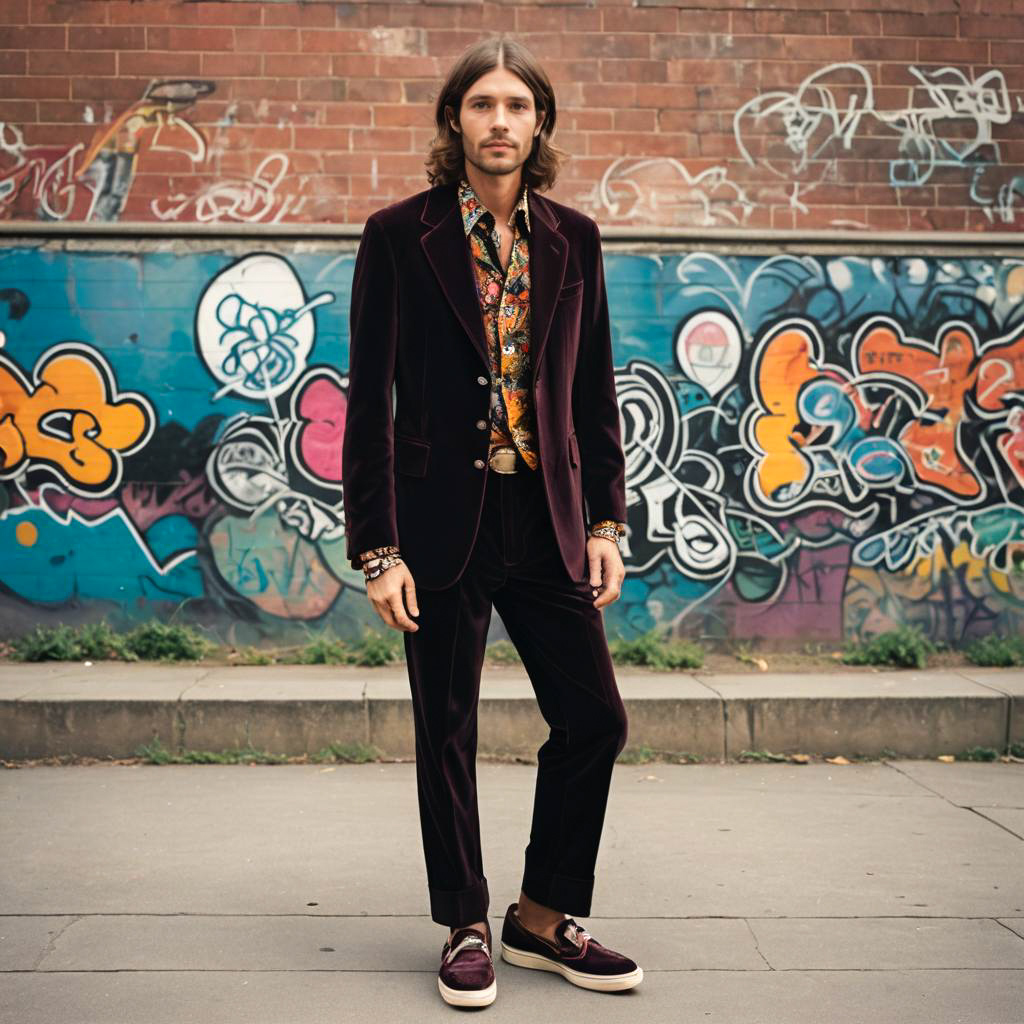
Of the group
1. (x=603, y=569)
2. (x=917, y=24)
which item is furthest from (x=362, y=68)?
(x=603, y=569)

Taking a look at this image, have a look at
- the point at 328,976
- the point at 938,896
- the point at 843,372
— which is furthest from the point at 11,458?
the point at 938,896

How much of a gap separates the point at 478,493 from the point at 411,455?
0.64ft

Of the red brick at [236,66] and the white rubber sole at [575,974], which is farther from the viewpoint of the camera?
the red brick at [236,66]

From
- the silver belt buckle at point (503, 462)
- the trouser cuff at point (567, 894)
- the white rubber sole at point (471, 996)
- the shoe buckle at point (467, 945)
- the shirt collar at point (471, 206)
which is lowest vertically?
the white rubber sole at point (471, 996)

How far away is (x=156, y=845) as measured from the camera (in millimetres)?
4520

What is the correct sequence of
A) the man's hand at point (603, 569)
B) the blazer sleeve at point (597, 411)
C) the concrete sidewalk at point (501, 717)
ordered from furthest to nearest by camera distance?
the concrete sidewalk at point (501, 717)
the blazer sleeve at point (597, 411)
the man's hand at point (603, 569)

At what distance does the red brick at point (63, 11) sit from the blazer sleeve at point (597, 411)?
5.68 metres

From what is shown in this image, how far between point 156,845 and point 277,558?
3.65 meters

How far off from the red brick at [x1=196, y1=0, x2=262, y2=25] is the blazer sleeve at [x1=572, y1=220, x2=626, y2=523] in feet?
17.4

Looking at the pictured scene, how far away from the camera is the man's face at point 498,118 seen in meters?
3.09

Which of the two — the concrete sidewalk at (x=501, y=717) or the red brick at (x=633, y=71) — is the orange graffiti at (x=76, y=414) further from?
the red brick at (x=633, y=71)

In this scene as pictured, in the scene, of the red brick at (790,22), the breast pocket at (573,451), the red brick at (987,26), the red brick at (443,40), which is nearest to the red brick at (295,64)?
the red brick at (443,40)

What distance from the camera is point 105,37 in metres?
7.85

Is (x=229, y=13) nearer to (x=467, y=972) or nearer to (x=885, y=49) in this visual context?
(x=885, y=49)
